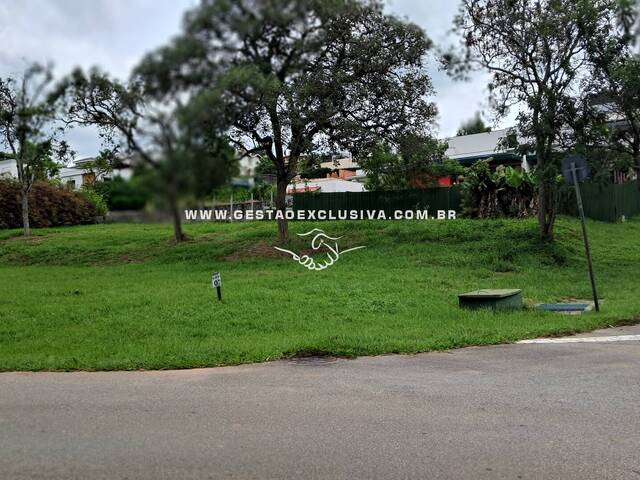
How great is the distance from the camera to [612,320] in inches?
420

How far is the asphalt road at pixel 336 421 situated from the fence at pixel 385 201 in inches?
678

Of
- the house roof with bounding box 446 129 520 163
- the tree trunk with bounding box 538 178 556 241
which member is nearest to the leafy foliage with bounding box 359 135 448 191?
the tree trunk with bounding box 538 178 556 241

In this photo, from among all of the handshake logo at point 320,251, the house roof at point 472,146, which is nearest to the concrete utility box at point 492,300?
the handshake logo at point 320,251

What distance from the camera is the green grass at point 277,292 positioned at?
28.9 ft

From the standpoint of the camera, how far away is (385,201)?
85.4ft

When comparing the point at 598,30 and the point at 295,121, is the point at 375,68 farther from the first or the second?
the point at 598,30

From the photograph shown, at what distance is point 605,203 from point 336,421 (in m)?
23.9

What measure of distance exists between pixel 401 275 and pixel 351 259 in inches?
116

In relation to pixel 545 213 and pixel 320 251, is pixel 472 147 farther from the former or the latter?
pixel 320 251

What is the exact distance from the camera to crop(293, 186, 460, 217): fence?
82.4 ft

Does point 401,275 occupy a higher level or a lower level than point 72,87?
lower

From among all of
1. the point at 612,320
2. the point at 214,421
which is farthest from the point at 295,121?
the point at 612,320

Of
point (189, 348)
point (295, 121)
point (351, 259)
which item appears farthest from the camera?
point (351, 259)

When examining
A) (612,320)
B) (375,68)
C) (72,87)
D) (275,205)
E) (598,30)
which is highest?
(598,30)
